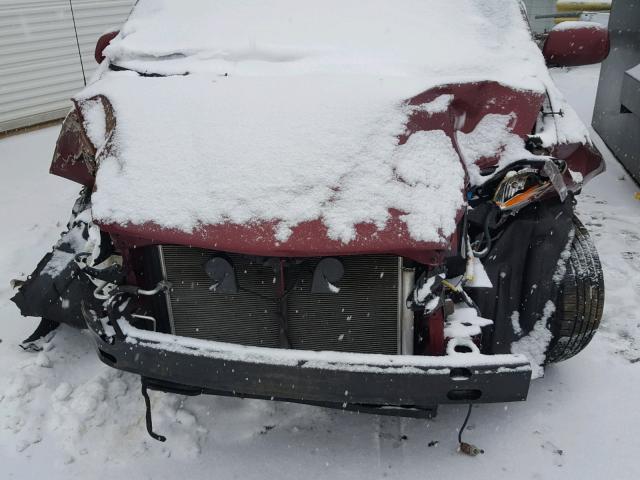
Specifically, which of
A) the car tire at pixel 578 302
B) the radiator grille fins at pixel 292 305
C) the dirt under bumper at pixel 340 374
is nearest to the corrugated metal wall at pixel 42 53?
the radiator grille fins at pixel 292 305

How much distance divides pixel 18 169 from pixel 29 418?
4355mm

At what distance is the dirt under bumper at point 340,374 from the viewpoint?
217cm

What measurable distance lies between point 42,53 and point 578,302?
7537mm

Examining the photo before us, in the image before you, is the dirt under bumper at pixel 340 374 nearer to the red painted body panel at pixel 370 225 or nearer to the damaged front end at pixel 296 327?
the damaged front end at pixel 296 327

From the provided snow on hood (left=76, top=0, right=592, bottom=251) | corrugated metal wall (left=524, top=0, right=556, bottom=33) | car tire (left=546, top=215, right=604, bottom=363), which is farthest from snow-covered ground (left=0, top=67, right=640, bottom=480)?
corrugated metal wall (left=524, top=0, right=556, bottom=33)

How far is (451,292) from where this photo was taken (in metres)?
2.46

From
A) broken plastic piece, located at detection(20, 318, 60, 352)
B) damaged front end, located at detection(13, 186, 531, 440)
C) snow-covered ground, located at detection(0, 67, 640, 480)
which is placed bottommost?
snow-covered ground, located at detection(0, 67, 640, 480)

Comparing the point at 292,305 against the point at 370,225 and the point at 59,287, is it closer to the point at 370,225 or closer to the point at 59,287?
the point at 370,225

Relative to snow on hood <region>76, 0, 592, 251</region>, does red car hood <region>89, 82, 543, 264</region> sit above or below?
below

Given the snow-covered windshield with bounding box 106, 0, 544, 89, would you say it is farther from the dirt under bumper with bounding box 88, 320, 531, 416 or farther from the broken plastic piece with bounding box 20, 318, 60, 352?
the broken plastic piece with bounding box 20, 318, 60, 352

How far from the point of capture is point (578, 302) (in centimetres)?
265

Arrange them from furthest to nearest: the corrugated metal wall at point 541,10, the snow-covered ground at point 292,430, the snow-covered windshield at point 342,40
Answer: the corrugated metal wall at point 541,10 → the snow-covered windshield at point 342,40 → the snow-covered ground at point 292,430

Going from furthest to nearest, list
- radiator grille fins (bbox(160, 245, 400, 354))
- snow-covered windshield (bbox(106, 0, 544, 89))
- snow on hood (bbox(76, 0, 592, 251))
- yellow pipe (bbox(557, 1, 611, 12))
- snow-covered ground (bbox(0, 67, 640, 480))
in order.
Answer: yellow pipe (bbox(557, 1, 611, 12)), snow-covered windshield (bbox(106, 0, 544, 89)), snow-covered ground (bbox(0, 67, 640, 480)), radiator grille fins (bbox(160, 245, 400, 354)), snow on hood (bbox(76, 0, 592, 251))

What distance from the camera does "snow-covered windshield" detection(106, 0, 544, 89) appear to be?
2848 mm
